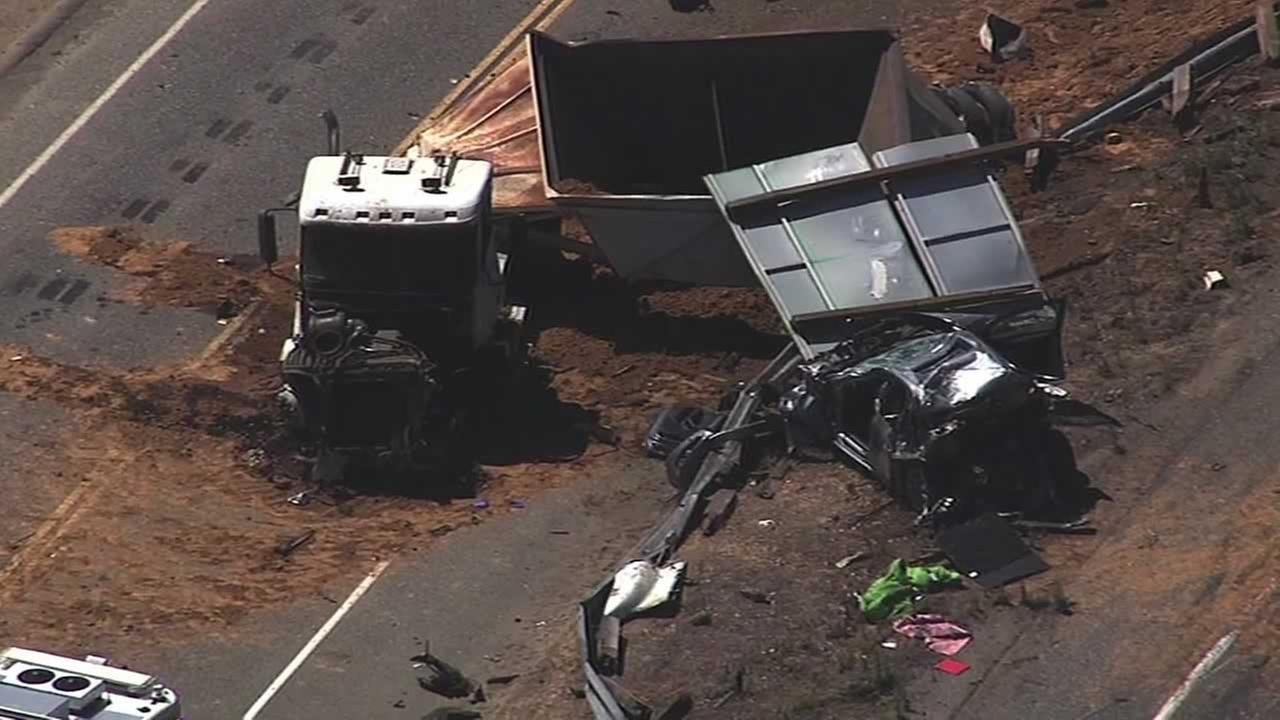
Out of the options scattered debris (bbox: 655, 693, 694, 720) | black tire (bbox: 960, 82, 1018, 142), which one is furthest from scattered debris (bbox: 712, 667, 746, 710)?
black tire (bbox: 960, 82, 1018, 142)

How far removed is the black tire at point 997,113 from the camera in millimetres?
27328

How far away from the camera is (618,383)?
25281mm

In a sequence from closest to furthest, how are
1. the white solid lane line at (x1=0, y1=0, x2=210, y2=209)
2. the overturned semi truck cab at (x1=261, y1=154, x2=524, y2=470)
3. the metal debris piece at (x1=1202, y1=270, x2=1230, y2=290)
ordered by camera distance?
1. the overturned semi truck cab at (x1=261, y1=154, x2=524, y2=470)
2. the metal debris piece at (x1=1202, y1=270, x2=1230, y2=290)
3. the white solid lane line at (x1=0, y1=0, x2=210, y2=209)

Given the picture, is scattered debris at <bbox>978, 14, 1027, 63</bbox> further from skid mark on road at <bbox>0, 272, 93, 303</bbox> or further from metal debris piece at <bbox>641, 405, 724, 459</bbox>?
skid mark on road at <bbox>0, 272, 93, 303</bbox>

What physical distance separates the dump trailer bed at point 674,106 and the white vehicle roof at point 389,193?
271 cm

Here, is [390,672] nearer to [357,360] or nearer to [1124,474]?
[357,360]

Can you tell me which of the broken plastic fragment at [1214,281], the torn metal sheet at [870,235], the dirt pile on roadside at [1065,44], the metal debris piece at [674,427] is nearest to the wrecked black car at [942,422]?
the torn metal sheet at [870,235]

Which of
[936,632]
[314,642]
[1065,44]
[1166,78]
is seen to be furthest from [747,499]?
[1065,44]

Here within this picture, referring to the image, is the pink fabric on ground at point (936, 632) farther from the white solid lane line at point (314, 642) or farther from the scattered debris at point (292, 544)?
the scattered debris at point (292, 544)

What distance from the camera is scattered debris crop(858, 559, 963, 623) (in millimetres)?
19734

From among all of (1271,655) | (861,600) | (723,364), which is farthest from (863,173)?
(1271,655)

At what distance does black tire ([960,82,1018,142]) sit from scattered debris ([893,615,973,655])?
8920 millimetres

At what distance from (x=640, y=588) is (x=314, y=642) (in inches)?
106

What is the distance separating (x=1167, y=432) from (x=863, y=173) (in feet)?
13.9
